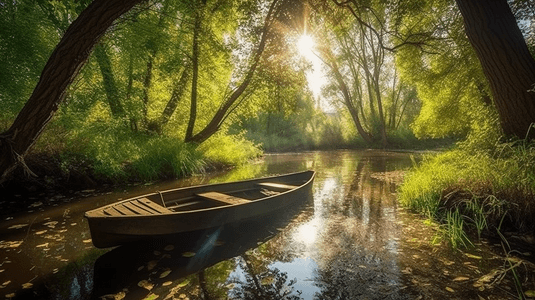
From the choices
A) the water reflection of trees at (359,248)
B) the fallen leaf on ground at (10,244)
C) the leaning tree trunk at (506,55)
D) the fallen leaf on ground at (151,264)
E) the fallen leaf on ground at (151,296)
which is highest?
the leaning tree trunk at (506,55)

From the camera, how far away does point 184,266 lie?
393 centimetres

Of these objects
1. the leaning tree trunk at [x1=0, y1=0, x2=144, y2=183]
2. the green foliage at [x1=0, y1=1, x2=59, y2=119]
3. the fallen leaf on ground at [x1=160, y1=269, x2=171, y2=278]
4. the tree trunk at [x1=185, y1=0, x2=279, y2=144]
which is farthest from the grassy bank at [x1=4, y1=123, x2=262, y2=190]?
the fallen leaf on ground at [x1=160, y1=269, x2=171, y2=278]

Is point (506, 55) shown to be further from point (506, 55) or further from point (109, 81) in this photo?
point (109, 81)

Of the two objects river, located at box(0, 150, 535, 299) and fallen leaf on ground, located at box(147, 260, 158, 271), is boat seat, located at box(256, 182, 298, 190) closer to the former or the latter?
river, located at box(0, 150, 535, 299)

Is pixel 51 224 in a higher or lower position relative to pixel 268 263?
higher

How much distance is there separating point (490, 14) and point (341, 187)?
19.5ft

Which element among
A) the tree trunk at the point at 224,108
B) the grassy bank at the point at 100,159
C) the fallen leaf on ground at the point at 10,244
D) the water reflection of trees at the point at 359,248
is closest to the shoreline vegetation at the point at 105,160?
the grassy bank at the point at 100,159

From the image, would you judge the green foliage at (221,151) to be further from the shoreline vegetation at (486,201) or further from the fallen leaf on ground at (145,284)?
the fallen leaf on ground at (145,284)

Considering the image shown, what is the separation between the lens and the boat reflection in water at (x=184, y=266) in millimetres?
3270

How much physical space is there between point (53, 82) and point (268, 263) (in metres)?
3.98

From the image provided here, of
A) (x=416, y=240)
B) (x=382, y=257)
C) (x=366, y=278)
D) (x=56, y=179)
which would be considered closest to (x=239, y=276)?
(x=366, y=278)

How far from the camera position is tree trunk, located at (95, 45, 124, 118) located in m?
10.1

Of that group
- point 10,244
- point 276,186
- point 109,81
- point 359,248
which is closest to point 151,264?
point 10,244

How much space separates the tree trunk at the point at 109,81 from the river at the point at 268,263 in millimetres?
5084
